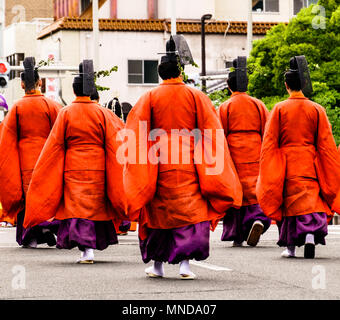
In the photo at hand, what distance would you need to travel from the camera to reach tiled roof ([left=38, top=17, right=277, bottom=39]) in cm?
3947

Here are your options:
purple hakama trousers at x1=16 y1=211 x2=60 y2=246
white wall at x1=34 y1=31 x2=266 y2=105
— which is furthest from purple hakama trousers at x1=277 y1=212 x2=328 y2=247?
white wall at x1=34 y1=31 x2=266 y2=105

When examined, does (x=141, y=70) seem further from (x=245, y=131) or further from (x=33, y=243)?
(x=33, y=243)

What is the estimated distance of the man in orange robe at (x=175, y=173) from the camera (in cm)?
859

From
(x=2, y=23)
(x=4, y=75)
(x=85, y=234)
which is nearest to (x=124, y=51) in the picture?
(x=4, y=75)

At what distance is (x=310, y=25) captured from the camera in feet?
86.4

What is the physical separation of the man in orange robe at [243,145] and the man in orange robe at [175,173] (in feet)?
12.2

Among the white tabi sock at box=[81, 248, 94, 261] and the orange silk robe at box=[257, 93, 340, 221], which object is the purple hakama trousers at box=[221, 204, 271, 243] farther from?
the white tabi sock at box=[81, 248, 94, 261]

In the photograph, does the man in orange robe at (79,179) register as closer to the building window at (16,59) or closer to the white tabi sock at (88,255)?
the white tabi sock at (88,255)

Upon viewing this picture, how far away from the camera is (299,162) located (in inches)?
424

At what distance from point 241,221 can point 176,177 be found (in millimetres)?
4008

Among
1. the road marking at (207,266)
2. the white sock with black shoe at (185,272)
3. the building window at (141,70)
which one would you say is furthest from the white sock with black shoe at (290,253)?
the building window at (141,70)

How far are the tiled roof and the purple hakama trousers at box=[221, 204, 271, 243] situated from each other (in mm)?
27329

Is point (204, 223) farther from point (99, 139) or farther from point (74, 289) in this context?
point (99, 139)

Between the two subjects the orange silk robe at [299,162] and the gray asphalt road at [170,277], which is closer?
the gray asphalt road at [170,277]
